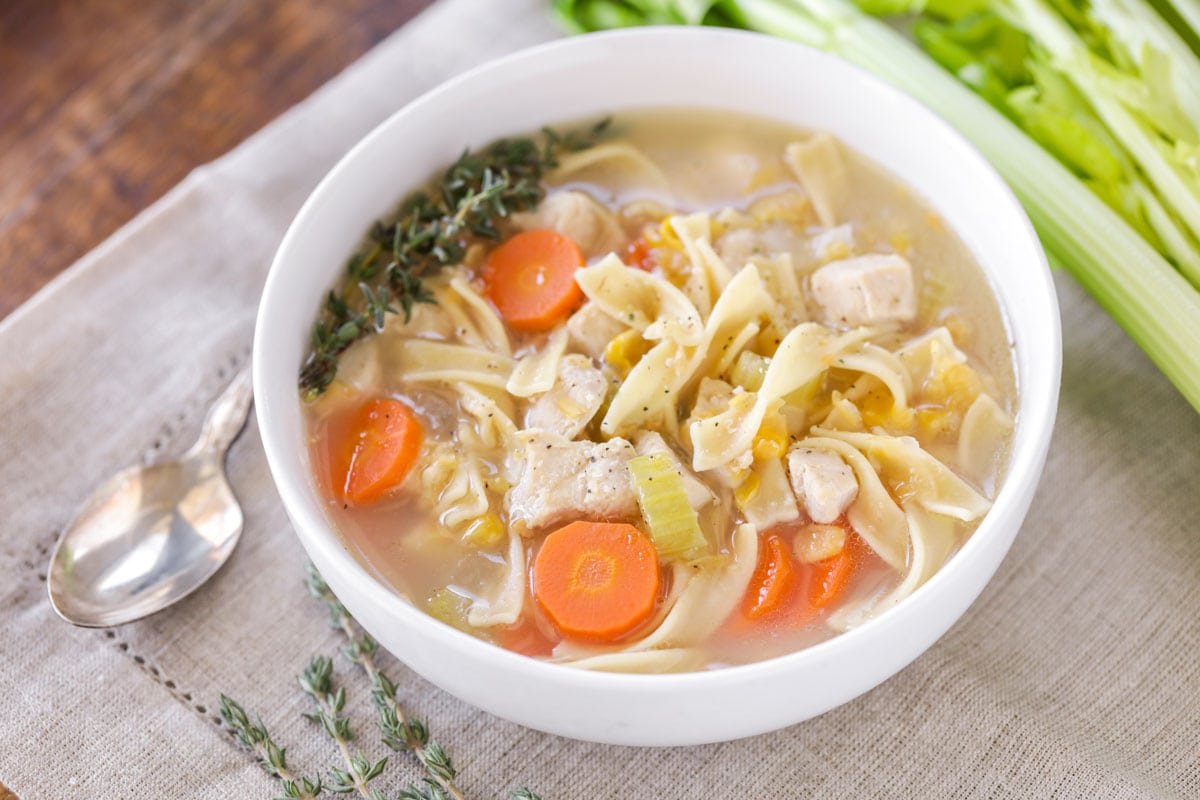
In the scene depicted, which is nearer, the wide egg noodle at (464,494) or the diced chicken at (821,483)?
the diced chicken at (821,483)

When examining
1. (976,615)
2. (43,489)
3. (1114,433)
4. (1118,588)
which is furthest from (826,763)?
(43,489)

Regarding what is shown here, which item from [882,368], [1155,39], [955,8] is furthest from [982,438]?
[955,8]

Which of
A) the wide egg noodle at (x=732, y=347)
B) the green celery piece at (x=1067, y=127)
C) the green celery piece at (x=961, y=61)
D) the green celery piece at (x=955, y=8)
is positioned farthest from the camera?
the green celery piece at (x=955, y=8)

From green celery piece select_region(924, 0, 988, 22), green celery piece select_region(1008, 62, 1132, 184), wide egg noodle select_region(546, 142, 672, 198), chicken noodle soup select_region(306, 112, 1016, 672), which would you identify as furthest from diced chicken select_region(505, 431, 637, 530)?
green celery piece select_region(924, 0, 988, 22)

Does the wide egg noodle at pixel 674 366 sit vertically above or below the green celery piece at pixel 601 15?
below

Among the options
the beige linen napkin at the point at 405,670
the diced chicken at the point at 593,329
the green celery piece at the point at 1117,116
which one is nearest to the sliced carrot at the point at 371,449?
the beige linen napkin at the point at 405,670

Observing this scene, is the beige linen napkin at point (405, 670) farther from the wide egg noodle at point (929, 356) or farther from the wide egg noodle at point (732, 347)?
the wide egg noodle at point (732, 347)

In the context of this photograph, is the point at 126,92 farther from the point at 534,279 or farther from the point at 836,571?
the point at 836,571

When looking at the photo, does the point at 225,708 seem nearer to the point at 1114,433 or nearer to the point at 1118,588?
the point at 1118,588
